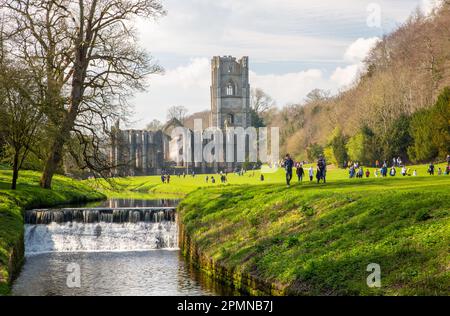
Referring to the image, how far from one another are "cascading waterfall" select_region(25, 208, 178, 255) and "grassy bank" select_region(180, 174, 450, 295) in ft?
11.6

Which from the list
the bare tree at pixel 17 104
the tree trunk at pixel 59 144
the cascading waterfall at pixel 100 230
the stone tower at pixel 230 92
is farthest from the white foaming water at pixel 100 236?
the stone tower at pixel 230 92

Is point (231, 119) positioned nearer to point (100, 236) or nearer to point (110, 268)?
point (100, 236)

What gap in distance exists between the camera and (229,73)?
533 feet

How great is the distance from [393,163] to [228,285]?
56562 mm

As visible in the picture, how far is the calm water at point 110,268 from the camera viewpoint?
69.4 ft

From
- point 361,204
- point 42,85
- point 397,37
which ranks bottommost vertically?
point 361,204

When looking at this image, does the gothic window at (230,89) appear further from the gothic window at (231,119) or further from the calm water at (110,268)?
the calm water at (110,268)

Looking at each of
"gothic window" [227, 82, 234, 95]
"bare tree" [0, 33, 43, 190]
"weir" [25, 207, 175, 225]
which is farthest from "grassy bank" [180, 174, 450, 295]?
"gothic window" [227, 82, 234, 95]

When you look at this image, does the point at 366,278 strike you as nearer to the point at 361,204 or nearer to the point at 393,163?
the point at 361,204

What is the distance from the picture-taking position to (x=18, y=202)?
36688mm

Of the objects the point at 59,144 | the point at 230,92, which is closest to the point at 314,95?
the point at 230,92

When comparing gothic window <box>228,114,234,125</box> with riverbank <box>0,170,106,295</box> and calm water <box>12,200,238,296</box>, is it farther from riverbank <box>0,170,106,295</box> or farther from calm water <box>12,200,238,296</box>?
calm water <box>12,200,238,296</box>

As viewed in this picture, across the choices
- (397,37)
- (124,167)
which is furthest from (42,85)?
(397,37)

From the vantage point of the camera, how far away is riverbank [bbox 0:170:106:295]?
924 inches
